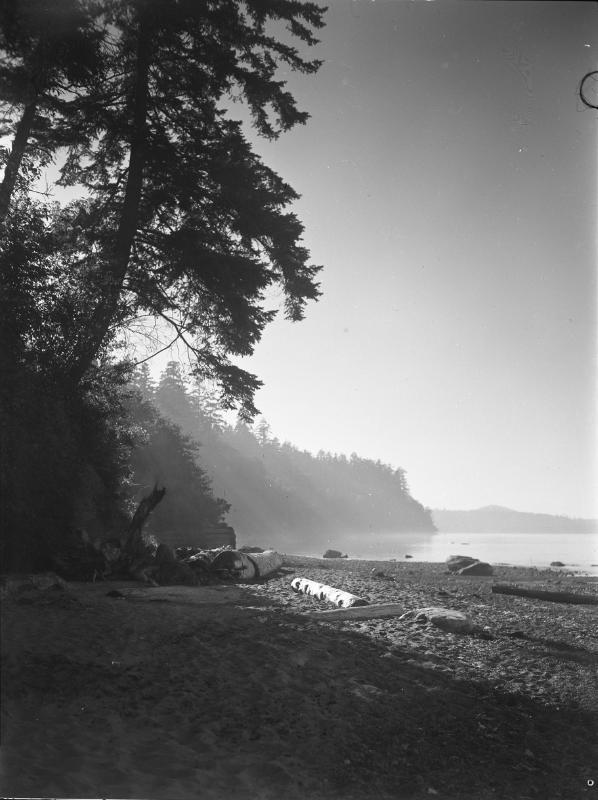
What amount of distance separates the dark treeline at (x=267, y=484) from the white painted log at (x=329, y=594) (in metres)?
7.08

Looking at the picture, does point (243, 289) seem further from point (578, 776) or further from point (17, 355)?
point (578, 776)

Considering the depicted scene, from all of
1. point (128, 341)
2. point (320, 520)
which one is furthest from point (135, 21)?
point (320, 520)

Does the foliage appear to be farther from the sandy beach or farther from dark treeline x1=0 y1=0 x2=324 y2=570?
the sandy beach

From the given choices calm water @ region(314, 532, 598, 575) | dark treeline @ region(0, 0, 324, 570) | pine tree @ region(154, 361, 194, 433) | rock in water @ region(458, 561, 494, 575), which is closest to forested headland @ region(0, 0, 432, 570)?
dark treeline @ region(0, 0, 324, 570)

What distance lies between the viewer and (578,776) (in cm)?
491

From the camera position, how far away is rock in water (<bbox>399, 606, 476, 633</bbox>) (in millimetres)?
A: 8711

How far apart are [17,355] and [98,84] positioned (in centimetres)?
842

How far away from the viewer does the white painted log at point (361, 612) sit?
8812 millimetres

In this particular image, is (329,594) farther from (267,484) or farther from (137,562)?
(267,484)

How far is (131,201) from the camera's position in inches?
577

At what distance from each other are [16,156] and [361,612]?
13892 mm

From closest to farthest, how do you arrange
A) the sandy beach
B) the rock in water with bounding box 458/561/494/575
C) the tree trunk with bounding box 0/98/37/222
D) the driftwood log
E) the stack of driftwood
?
the sandy beach, the stack of driftwood, the tree trunk with bounding box 0/98/37/222, the driftwood log, the rock in water with bounding box 458/561/494/575

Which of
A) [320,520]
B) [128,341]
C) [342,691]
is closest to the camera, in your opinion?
[342,691]

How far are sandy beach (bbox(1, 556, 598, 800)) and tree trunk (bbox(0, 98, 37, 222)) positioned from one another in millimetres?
9251
